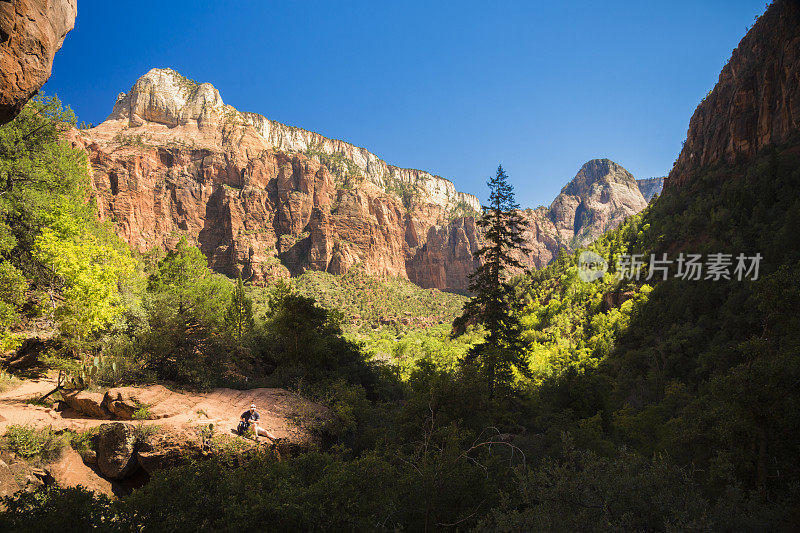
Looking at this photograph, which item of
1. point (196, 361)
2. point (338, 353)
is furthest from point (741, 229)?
point (196, 361)

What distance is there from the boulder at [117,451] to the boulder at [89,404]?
1347 mm

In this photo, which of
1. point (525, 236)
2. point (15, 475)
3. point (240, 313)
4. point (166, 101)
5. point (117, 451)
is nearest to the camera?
point (15, 475)

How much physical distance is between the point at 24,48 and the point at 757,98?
233 feet

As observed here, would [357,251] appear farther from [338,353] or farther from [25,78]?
[25,78]

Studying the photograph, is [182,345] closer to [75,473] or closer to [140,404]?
[140,404]

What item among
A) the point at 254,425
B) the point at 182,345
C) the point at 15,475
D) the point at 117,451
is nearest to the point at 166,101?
the point at 182,345

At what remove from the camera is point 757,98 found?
44.2 meters

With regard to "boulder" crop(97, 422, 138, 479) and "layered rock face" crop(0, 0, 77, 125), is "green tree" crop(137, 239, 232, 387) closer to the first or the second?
"boulder" crop(97, 422, 138, 479)

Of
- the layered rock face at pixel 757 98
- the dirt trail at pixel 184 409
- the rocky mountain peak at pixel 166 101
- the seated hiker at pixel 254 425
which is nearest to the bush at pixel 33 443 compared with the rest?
the dirt trail at pixel 184 409

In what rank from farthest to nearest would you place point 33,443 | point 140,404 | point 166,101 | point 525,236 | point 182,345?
point 525,236, point 166,101, point 182,345, point 140,404, point 33,443

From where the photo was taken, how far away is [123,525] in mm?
3959

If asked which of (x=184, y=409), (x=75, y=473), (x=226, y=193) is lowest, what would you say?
(x=75, y=473)

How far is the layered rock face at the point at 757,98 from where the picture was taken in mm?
36812

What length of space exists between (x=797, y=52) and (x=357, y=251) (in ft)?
330
